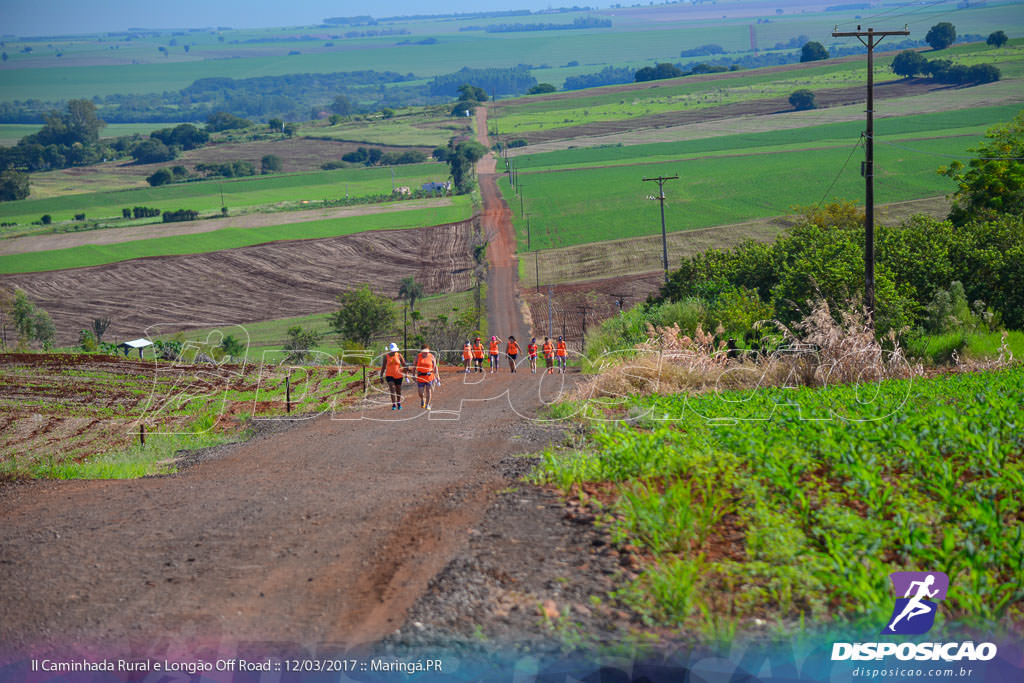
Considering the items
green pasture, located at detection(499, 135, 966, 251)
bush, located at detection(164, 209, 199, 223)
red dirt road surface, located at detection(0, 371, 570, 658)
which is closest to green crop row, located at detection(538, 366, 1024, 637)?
red dirt road surface, located at detection(0, 371, 570, 658)

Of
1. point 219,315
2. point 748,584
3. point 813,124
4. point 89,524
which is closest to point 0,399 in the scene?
point 89,524

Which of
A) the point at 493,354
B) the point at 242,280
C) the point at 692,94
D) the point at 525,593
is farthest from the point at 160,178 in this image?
the point at 525,593

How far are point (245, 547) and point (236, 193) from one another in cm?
13842

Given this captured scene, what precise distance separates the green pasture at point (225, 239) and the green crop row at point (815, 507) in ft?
302

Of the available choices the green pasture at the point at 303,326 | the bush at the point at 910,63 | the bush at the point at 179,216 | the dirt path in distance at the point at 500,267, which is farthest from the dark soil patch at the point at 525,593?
the bush at the point at 910,63

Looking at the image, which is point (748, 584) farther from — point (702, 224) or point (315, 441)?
point (702, 224)

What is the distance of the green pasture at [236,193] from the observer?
12638 cm

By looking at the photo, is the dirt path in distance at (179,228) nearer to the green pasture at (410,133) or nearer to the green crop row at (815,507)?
the green pasture at (410,133)

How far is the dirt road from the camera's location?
Result: 7492mm

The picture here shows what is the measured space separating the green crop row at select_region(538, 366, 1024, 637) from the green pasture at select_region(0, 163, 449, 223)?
12143 cm

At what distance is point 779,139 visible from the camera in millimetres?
135750

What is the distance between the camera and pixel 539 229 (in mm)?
98250

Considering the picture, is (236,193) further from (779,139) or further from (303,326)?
(779,139)

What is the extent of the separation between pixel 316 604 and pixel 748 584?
3885mm
